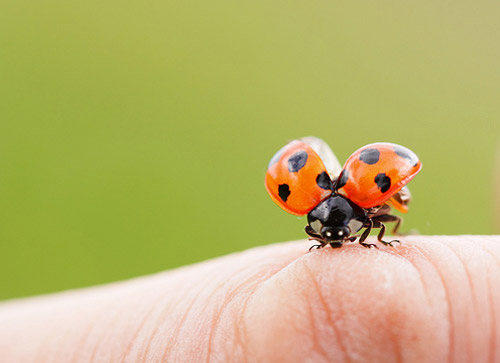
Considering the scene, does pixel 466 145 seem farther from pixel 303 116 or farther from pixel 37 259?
pixel 37 259

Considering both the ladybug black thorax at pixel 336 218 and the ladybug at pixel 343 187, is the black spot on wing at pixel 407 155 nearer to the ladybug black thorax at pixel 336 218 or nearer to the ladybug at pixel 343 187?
the ladybug at pixel 343 187

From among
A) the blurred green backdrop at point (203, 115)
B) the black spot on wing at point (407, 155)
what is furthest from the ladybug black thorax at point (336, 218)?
the blurred green backdrop at point (203, 115)

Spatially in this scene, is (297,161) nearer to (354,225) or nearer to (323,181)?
(323,181)

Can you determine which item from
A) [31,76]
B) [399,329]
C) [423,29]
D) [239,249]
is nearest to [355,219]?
[399,329]

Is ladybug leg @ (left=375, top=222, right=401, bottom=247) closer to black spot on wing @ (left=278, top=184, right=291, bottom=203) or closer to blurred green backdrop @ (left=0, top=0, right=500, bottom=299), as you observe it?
black spot on wing @ (left=278, top=184, right=291, bottom=203)

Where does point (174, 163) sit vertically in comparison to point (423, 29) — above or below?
below

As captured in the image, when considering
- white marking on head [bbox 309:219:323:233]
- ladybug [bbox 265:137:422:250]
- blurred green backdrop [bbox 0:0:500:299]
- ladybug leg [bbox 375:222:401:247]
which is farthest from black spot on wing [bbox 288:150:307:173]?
blurred green backdrop [bbox 0:0:500:299]
